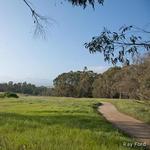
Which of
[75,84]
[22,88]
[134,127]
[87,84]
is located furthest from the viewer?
[22,88]

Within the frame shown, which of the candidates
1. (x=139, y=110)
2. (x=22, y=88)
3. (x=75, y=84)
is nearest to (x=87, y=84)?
(x=75, y=84)

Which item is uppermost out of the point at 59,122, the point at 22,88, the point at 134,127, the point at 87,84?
the point at 22,88

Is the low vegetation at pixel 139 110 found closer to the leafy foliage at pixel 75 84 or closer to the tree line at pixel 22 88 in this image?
the leafy foliage at pixel 75 84

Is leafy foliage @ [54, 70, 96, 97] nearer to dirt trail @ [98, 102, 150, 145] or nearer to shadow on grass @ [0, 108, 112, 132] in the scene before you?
dirt trail @ [98, 102, 150, 145]

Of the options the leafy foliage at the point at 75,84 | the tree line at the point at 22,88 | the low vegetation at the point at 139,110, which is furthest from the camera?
the tree line at the point at 22,88

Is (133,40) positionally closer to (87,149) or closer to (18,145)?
(87,149)

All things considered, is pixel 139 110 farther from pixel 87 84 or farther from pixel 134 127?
pixel 87 84

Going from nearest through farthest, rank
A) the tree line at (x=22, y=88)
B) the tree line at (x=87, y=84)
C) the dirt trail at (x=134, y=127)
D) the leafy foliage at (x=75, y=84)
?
the dirt trail at (x=134, y=127)
the tree line at (x=87, y=84)
the leafy foliage at (x=75, y=84)
the tree line at (x=22, y=88)

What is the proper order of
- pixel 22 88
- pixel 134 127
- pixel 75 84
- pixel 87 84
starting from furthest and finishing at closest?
pixel 22 88
pixel 75 84
pixel 87 84
pixel 134 127

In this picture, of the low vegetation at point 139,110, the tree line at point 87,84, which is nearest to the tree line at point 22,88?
the tree line at point 87,84

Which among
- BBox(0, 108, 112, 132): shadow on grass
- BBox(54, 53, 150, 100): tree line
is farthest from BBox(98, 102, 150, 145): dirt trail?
BBox(54, 53, 150, 100): tree line

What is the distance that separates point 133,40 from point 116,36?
571mm

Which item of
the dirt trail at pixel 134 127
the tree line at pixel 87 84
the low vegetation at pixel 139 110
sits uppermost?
the tree line at pixel 87 84

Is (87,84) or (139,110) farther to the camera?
(87,84)
